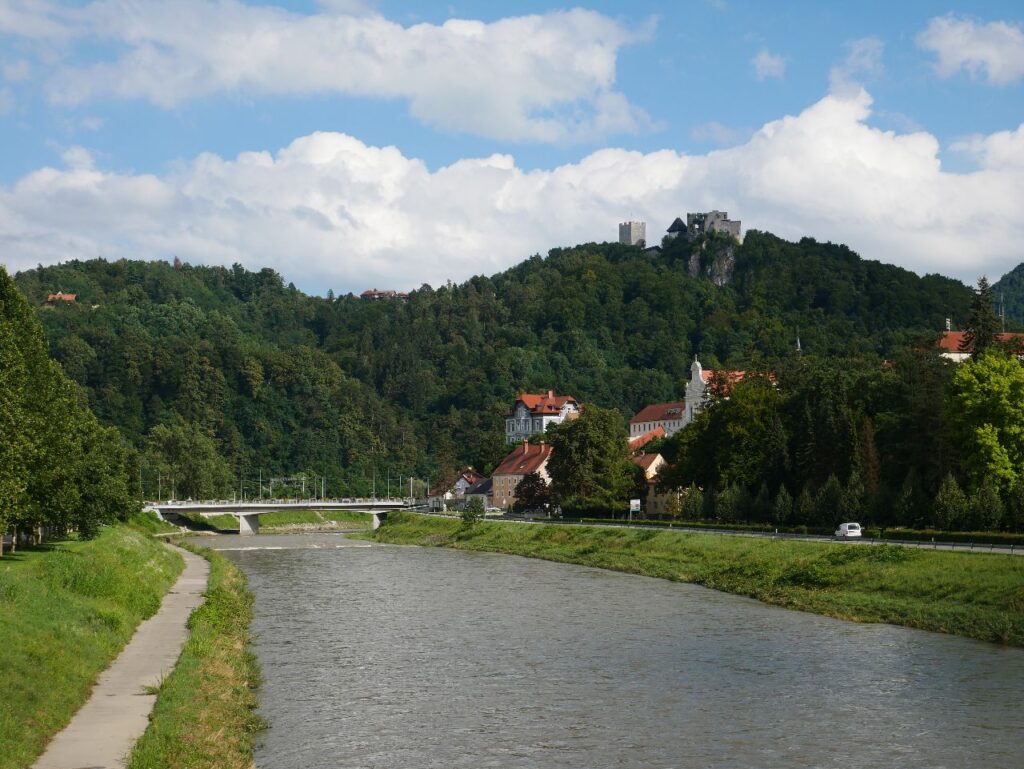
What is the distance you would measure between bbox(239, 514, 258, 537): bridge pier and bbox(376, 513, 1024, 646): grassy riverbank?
2652 inches

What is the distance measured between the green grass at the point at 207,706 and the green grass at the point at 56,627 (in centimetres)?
224

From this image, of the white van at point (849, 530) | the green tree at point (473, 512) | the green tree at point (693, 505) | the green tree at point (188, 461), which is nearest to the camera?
the white van at point (849, 530)

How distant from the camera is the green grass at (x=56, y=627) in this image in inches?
1027

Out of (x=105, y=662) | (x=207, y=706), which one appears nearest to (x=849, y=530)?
(x=105, y=662)

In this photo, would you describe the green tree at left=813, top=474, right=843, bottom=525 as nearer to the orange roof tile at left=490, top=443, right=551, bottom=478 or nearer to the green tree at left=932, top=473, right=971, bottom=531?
the green tree at left=932, top=473, right=971, bottom=531

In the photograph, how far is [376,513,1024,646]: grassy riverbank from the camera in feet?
149

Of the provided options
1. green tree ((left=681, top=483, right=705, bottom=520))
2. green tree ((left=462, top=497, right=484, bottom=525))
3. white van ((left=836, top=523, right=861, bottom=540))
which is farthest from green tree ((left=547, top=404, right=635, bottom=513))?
white van ((left=836, top=523, right=861, bottom=540))

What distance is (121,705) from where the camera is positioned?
2989cm

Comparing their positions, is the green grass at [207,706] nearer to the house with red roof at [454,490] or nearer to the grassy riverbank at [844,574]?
the grassy riverbank at [844,574]

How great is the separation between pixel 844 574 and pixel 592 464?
56130 millimetres

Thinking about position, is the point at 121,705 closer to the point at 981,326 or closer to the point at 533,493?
the point at 981,326

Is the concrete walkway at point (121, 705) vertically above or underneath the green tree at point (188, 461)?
underneath

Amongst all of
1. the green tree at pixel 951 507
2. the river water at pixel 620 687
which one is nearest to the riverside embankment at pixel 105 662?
the river water at pixel 620 687

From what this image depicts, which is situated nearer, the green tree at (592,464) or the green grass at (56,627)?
the green grass at (56,627)
